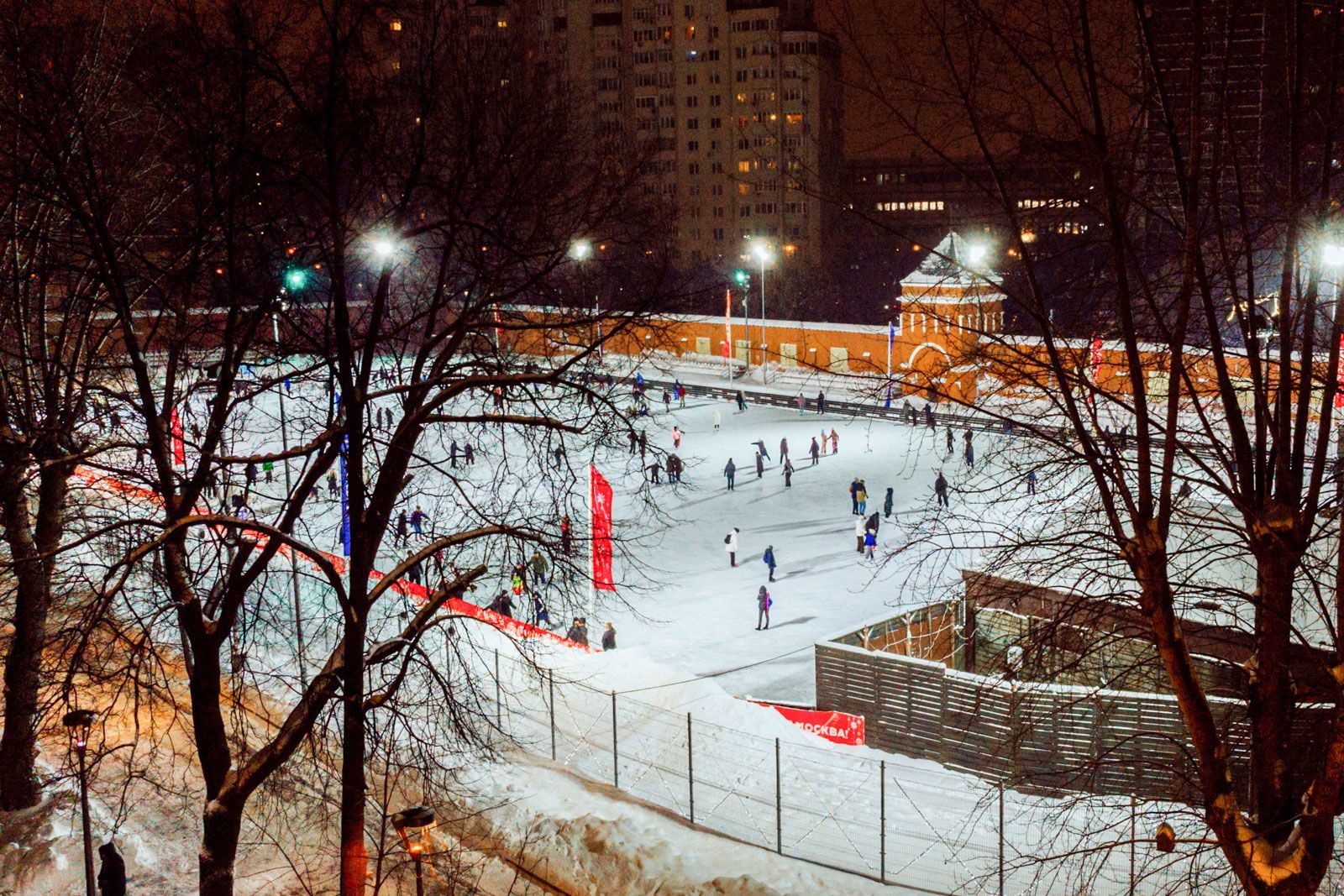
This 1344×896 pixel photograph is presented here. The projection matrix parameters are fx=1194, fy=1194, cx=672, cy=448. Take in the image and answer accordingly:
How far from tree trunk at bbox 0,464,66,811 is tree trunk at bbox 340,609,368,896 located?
415 cm

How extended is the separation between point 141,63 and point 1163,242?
868 centimetres

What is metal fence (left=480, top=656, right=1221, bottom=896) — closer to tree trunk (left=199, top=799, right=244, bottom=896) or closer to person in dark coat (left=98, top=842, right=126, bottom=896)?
tree trunk (left=199, top=799, right=244, bottom=896)

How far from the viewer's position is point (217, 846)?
26.2 feet

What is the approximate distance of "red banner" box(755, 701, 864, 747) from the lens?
1461 centimetres

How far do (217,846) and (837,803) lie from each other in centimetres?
620

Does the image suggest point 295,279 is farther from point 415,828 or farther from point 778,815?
point 778,815

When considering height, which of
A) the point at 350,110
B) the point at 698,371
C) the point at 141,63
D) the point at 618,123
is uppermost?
the point at 618,123

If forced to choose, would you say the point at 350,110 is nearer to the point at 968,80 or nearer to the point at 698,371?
the point at 968,80

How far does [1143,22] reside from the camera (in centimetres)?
541

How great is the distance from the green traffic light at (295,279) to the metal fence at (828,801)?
3.67 m

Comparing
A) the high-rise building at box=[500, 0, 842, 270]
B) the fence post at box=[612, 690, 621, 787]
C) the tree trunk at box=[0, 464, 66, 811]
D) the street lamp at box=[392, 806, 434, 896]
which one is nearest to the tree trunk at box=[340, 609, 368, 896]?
the street lamp at box=[392, 806, 434, 896]

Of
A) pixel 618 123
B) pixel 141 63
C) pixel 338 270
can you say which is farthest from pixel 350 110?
pixel 618 123

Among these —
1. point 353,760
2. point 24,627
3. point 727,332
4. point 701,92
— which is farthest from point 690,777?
point 701,92

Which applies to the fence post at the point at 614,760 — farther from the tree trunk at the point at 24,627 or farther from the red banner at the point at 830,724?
the tree trunk at the point at 24,627
